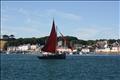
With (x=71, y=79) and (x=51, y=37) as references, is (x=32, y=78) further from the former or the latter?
(x=51, y=37)

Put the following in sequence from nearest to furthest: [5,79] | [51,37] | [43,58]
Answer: [5,79] → [51,37] → [43,58]

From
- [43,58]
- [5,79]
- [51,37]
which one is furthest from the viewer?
[43,58]

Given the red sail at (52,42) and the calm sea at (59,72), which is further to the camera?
the red sail at (52,42)

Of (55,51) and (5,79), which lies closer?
(5,79)

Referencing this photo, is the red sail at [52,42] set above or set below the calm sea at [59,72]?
above

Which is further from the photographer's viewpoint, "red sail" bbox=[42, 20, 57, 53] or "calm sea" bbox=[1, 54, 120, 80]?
"red sail" bbox=[42, 20, 57, 53]

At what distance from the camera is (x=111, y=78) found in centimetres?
4638

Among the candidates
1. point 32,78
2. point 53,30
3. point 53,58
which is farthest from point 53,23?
point 32,78

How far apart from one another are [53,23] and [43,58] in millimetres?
11356

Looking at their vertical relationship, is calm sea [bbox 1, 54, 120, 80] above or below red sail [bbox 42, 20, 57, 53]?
below

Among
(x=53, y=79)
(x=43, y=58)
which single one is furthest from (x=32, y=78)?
(x=43, y=58)

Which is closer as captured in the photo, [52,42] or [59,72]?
[59,72]

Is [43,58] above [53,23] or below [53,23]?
below

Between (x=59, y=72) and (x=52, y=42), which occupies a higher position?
(x=52, y=42)
